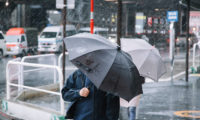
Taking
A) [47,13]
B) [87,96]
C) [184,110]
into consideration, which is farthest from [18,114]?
[47,13]

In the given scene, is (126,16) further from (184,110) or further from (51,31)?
(184,110)

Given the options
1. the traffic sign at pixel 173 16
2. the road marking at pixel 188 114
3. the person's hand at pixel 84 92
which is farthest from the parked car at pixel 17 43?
the person's hand at pixel 84 92

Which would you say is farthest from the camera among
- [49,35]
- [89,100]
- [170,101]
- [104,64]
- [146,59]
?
[49,35]

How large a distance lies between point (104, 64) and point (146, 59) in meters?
2.53

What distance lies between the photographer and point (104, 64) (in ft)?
13.0

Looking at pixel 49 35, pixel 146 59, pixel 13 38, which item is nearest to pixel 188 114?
pixel 146 59

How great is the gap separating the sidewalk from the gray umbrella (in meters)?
4.16

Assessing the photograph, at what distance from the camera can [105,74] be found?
3908 millimetres

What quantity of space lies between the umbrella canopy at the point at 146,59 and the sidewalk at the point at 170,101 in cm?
199

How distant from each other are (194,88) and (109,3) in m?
13.0

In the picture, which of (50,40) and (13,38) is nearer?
(13,38)

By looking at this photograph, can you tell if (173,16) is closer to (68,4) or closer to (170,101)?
(170,101)

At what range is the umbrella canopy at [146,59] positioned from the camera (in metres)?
6.30

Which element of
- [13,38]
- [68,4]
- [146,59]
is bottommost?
[13,38]
